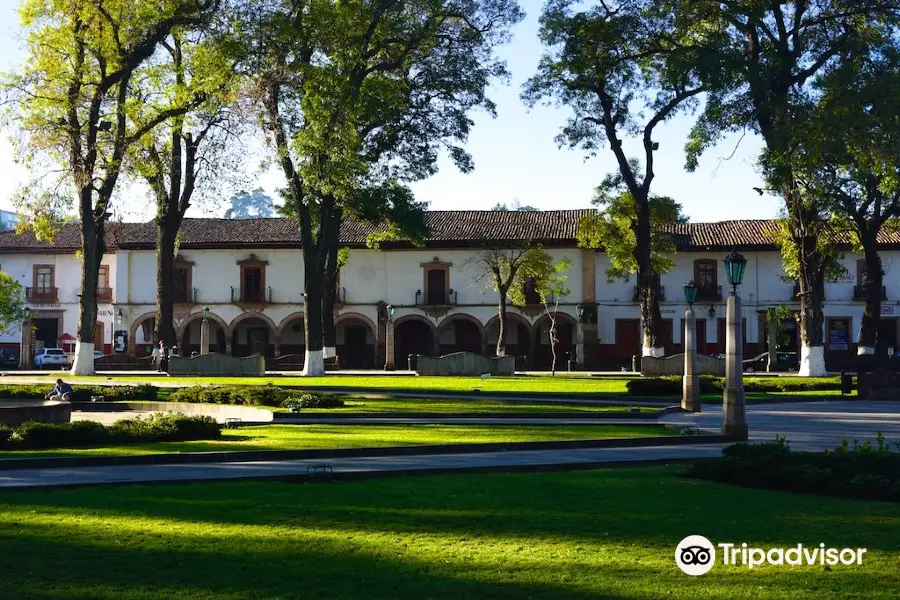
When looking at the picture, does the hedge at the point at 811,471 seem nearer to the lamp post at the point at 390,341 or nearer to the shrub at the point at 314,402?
the shrub at the point at 314,402

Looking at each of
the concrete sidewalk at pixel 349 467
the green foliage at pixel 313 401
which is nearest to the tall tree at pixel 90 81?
the green foliage at pixel 313 401

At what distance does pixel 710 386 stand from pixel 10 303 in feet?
126

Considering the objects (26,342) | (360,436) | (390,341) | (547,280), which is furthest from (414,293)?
(360,436)

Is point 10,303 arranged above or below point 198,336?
above

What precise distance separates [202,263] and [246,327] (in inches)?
158

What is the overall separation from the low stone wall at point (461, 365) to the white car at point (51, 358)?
21852 mm

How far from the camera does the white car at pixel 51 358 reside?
55.0m

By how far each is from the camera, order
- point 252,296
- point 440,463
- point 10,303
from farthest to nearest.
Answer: point 252,296 < point 10,303 < point 440,463

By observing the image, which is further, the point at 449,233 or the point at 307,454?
the point at 449,233

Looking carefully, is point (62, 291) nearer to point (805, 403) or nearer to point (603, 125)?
point (603, 125)

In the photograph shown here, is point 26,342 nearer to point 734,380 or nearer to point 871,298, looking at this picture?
point 871,298

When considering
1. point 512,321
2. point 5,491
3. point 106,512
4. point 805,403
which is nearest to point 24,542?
point 106,512

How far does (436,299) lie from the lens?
5762 centimetres

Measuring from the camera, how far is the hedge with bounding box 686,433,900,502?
1048cm
